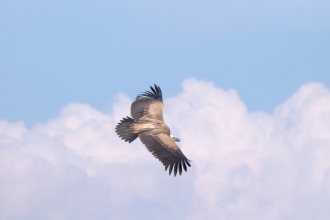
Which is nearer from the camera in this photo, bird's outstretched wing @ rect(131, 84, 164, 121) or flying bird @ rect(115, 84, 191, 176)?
flying bird @ rect(115, 84, 191, 176)

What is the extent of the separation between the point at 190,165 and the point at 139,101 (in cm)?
578

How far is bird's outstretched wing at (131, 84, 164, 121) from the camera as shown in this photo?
3709cm

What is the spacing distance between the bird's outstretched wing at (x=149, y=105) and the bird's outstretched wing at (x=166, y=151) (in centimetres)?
180

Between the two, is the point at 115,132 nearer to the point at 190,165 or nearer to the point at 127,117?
the point at 127,117

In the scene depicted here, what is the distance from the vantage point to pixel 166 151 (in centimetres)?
3428

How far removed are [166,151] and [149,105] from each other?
165 inches

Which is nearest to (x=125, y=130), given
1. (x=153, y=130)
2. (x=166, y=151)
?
(x=153, y=130)

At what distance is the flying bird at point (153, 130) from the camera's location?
34.0 m

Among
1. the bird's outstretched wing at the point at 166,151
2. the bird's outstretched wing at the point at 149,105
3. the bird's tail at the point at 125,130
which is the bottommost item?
the bird's outstretched wing at the point at 166,151

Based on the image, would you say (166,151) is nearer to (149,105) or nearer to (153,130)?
(153,130)

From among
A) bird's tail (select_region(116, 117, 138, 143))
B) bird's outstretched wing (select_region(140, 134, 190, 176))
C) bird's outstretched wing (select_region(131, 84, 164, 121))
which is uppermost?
bird's outstretched wing (select_region(131, 84, 164, 121))

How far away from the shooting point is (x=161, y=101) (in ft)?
127

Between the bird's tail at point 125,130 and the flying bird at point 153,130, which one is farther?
the bird's tail at point 125,130

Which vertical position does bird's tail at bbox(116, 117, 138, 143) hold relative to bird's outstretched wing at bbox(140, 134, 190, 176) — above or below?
above
